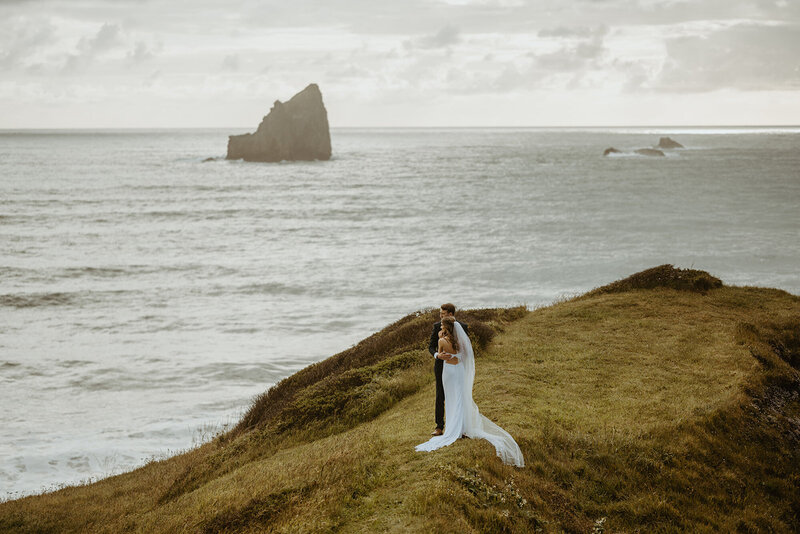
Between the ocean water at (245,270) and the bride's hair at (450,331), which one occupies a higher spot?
the bride's hair at (450,331)

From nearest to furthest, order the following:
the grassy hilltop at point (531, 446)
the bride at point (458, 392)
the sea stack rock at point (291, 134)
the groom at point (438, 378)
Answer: the grassy hilltop at point (531, 446)
the bride at point (458, 392)
the groom at point (438, 378)
the sea stack rock at point (291, 134)

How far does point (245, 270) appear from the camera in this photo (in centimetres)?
4575

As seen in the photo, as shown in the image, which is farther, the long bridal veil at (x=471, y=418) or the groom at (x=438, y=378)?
the groom at (x=438, y=378)

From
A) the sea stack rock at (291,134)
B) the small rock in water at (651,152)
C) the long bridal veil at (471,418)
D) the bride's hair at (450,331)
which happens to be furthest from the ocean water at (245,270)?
the small rock in water at (651,152)

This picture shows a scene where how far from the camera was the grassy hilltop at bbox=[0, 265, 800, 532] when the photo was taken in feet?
30.4

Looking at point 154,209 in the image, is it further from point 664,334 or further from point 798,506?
point 798,506

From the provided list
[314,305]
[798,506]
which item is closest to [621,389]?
[798,506]

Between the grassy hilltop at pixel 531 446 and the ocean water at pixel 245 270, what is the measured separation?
572cm

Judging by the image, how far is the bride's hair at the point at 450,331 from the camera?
1086 cm

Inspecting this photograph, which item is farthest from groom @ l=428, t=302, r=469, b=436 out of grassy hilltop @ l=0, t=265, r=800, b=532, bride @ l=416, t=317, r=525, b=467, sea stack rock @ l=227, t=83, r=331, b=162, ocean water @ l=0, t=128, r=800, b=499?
sea stack rock @ l=227, t=83, r=331, b=162

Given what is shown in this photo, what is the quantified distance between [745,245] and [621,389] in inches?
1710

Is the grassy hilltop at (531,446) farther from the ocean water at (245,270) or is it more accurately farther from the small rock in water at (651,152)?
the small rock in water at (651,152)

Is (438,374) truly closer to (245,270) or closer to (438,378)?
(438,378)

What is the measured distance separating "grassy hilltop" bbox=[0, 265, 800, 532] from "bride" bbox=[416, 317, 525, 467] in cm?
31
